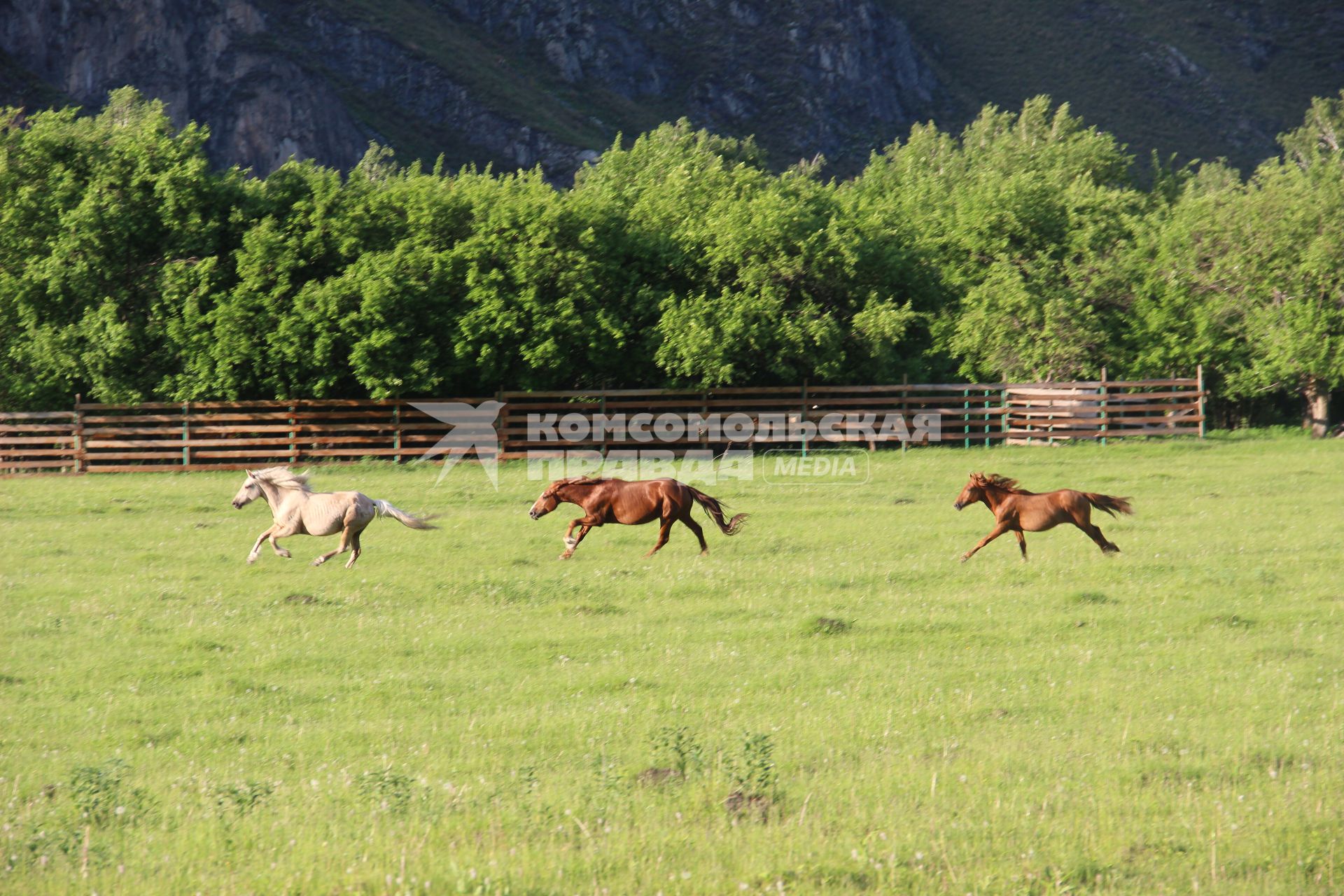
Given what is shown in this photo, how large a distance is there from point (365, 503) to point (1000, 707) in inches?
368

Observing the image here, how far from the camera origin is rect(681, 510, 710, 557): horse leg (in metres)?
16.7

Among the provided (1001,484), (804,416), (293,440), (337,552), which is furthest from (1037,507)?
(293,440)

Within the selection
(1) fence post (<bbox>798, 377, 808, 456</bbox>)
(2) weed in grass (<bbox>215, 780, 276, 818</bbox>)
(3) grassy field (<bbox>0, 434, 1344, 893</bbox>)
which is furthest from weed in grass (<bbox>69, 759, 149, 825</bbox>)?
(1) fence post (<bbox>798, 377, 808, 456</bbox>)

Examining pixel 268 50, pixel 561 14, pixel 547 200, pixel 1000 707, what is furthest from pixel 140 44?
pixel 1000 707

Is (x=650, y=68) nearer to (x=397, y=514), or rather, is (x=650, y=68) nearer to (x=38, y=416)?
(x=38, y=416)

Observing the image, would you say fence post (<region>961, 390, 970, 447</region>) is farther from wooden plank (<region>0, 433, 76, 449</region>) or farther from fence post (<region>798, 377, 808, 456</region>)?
wooden plank (<region>0, 433, 76, 449</region>)

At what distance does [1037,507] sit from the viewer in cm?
1535

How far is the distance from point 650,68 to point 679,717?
167599mm

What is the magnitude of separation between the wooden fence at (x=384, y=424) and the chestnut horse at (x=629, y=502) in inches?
666

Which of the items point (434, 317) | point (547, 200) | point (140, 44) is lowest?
point (434, 317)

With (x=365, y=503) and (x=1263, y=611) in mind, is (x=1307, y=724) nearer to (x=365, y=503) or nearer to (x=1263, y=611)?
(x=1263, y=611)

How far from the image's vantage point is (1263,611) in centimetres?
1239

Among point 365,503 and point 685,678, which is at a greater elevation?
point 365,503

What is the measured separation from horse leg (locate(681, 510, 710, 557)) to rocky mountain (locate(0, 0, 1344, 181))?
111m
